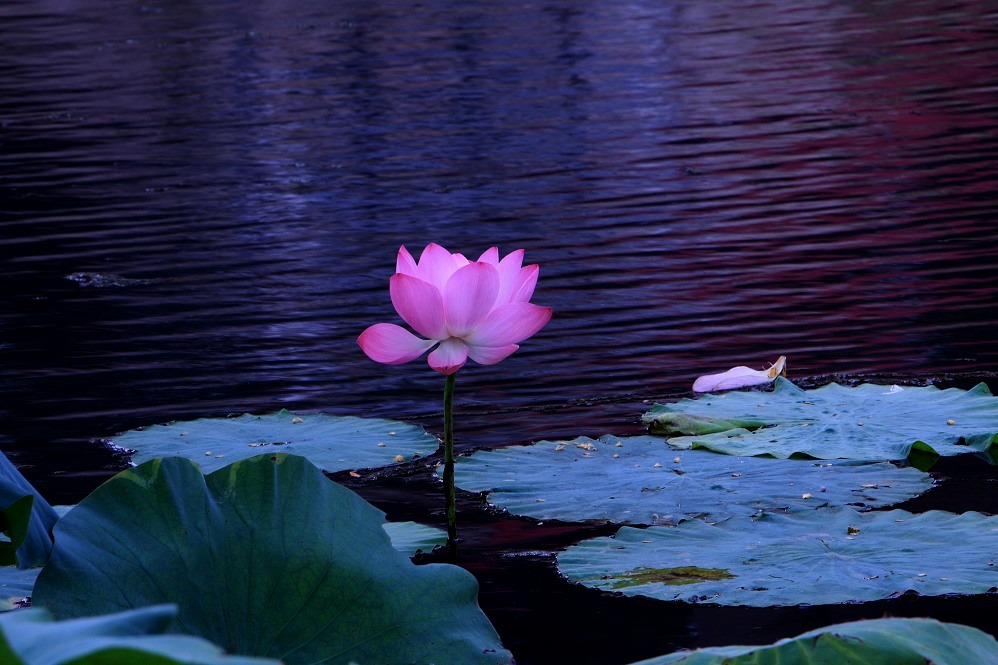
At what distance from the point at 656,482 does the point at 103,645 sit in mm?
1857

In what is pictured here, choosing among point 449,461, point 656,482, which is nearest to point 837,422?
point 656,482

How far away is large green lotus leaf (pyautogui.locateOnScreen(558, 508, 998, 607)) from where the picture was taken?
1.91 m

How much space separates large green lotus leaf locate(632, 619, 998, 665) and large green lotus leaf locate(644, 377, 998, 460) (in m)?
1.17

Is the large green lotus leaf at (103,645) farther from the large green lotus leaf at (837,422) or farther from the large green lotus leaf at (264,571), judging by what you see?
the large green lotus leaf at (837,422)

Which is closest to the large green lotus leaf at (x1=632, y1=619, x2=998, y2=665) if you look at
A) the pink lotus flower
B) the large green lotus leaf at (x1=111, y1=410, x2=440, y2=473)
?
the pink lotus flower

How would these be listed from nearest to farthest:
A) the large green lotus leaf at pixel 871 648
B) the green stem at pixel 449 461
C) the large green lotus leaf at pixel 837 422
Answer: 1. the large green lotus leaf at pixel 871 648
2. the green stem at pixel 449 461
3. the large green lotus leaf at pixel 837 422

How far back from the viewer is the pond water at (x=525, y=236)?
3.25 metres

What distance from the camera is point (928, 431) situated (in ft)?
8.73

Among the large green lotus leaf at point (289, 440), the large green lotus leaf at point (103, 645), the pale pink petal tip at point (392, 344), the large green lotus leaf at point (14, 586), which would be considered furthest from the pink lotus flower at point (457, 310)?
the large green lotus leaf at point (103, 645)

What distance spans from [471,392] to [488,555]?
1350 millimetres

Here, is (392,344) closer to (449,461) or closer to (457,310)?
(457,310)

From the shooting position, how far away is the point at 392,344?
6.57 feet

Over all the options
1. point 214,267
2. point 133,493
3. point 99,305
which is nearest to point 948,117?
point 214,267

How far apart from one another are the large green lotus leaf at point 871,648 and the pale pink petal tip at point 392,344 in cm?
75
